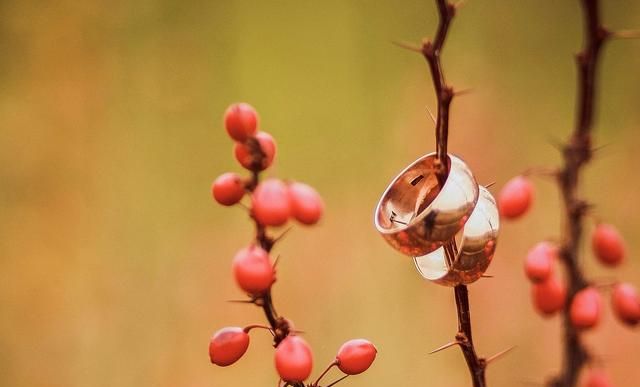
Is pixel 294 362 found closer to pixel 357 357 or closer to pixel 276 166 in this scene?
pixel 357 357

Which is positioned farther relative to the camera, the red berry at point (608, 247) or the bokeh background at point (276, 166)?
the bokeh background at point (276, 166)

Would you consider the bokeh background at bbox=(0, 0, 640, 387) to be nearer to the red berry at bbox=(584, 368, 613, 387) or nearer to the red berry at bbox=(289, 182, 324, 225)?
the red berry at bbox=(584, 368, 613, 387)

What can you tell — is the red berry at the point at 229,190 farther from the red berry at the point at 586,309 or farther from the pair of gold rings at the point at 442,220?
the red berry at the point at 586,309

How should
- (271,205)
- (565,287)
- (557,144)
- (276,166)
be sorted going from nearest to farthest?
(271,205) → (565,287) → (557,144) → (276,166)

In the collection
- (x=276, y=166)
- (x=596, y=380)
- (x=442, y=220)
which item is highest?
(x=442, y=220)

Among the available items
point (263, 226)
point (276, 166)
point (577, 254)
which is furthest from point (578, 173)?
point (276, 166)

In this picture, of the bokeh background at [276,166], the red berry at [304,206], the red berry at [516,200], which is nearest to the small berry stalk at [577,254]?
the red berry at [516,200]

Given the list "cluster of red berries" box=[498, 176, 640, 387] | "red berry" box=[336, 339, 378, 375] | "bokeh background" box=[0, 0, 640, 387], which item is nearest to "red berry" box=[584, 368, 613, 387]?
"cluster of red berries" box=[498, 176, 640, 387]
